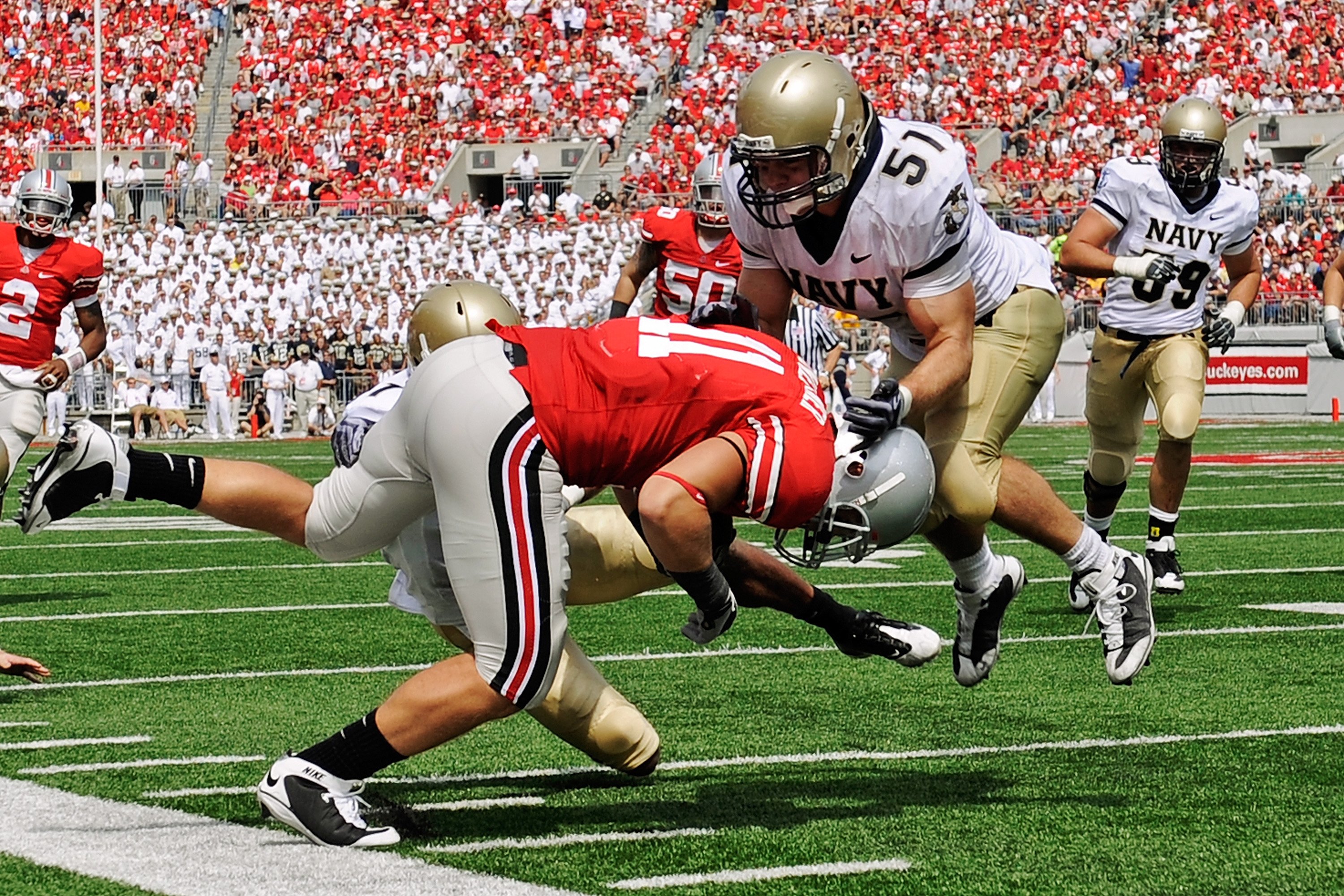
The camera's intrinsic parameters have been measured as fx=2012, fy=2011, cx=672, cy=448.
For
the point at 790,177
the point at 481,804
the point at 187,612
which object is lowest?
the point at 187,612

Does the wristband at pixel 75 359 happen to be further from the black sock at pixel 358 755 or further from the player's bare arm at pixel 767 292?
the black sock at pixel 358 755

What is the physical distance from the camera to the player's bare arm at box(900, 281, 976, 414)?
4.61 meters

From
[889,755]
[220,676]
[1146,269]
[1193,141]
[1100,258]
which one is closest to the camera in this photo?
[889,755]

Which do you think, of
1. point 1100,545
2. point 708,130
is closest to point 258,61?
point 708,130

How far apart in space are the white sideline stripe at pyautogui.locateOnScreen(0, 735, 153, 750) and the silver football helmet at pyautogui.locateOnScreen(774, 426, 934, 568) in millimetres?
1843

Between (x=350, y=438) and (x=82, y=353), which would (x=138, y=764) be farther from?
(x=82, y=353)

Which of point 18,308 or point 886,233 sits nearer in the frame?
point 886,233

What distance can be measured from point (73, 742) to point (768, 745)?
1.73 metres

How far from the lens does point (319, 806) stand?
389cm

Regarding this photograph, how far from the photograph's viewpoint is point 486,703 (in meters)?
3.92

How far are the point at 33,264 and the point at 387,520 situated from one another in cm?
486

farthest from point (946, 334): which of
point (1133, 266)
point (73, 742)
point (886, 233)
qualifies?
point (73, 742)

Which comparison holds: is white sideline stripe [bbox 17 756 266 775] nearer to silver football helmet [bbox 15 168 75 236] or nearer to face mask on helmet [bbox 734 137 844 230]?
face mask on helmet [bbox 734 137 844 230]

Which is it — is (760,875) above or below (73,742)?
above
